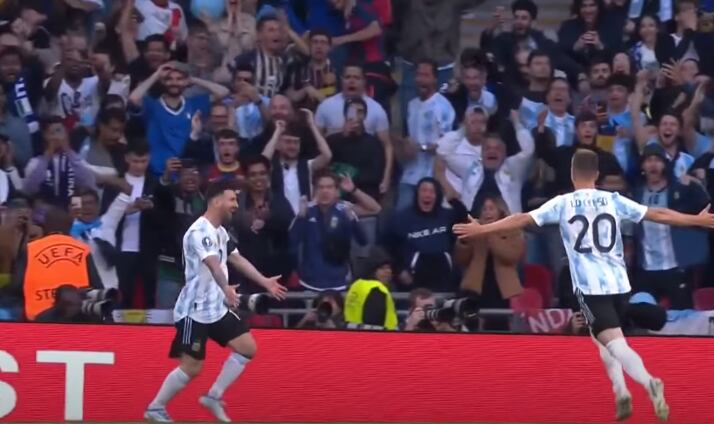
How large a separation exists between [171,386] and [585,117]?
16.8ft

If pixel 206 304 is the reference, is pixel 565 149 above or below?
above

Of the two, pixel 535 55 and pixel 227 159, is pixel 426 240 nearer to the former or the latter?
pixel 227 159

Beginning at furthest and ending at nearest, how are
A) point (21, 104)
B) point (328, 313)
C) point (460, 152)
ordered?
1. point (460, 152)
2. point (21, 104)
3. point (328, 313)

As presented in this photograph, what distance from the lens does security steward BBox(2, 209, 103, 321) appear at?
14.1 metres

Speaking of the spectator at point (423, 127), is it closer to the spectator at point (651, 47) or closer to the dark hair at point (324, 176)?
the dark hair at point (324, 176)

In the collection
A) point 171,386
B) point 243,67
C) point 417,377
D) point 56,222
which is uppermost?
point 243,67

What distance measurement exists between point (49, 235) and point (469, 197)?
3.88m

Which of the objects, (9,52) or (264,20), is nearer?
(9,52)

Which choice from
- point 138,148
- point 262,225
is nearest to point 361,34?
point 262,225

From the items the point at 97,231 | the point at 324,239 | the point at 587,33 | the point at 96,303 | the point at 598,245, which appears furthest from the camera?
the point at 587,33

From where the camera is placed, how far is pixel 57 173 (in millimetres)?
15766

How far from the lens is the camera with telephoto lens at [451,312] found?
47.8ft

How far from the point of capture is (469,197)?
16219 millimetres

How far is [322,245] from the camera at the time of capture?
15.7 meters
